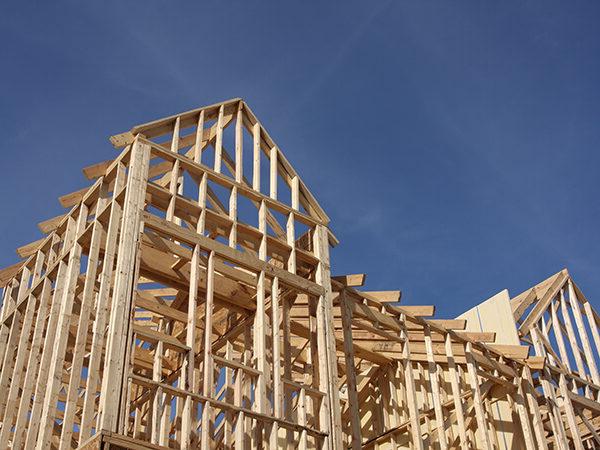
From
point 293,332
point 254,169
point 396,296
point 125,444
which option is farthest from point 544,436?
point 125,444

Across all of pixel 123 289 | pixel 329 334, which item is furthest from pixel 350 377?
pixel 123 289

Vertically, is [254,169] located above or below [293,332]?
above

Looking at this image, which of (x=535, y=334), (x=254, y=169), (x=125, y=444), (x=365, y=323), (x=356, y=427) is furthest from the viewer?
(x=535, y=334)

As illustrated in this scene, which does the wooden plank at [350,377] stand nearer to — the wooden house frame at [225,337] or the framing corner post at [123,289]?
the wooden house frame at [225,337]

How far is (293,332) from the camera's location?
1702 cm

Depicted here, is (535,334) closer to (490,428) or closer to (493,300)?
(493,300)

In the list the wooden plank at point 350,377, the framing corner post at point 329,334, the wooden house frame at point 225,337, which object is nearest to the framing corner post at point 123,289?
the wooden house frame at point 225,337

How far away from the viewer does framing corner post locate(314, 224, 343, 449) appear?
13312 mm

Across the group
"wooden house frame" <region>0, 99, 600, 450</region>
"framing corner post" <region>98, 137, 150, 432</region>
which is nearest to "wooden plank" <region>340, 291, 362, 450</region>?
"wooden house frame" <region>0, 99, 600, 450</region>

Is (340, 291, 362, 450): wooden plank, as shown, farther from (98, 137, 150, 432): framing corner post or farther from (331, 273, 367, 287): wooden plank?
(98, 137, 150, 432): framing corner post

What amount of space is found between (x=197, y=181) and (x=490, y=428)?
27.4 ft

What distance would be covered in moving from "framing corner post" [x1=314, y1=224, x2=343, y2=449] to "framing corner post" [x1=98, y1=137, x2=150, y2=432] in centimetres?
371

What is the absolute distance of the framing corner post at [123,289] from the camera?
34.9 feet

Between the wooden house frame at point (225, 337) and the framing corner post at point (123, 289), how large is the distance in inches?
0.9
